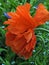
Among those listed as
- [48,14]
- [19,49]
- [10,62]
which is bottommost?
[10,62]

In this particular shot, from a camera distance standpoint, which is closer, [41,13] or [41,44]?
[41,13]

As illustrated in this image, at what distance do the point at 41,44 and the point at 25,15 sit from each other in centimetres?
24

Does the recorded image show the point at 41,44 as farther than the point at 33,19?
Yes

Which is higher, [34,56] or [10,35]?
[10,35]

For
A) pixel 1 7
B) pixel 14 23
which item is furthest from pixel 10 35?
pixel 1 7

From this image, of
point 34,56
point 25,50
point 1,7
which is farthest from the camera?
point 1,7

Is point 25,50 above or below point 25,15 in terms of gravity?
below

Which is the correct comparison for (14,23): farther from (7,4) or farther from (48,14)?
(7,4)

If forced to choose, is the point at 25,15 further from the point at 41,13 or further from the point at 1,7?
the point at 1,7

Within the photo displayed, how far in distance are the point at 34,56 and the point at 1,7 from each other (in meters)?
0.34

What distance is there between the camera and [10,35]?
794mm

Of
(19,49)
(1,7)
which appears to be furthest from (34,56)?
(1,7)

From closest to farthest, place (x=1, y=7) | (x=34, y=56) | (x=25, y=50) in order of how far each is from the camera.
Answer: (x=25, y=50)
(x=34, y=56)
(x=1, y=7)

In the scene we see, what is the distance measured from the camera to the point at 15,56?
97 cm
